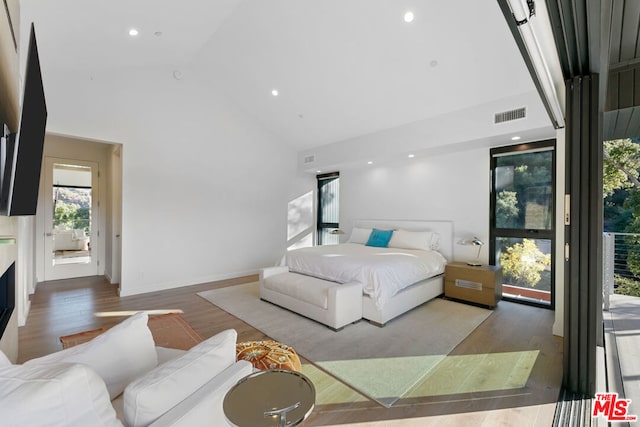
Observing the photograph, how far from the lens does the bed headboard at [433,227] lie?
4.65 metres

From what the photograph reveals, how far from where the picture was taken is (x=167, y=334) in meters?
3.03

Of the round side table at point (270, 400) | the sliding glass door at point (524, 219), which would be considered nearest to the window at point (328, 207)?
the sliding glass door at point (524, 219)

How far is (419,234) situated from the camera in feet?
15.5

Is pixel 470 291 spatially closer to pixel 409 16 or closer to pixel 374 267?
pixel 374 267

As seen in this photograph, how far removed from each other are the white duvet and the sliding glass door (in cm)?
94


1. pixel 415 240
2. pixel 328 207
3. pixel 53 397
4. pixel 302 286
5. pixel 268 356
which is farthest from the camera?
pixel 328 207

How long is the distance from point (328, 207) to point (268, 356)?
5379 millimetres

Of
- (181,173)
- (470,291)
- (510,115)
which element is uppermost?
(510,115)

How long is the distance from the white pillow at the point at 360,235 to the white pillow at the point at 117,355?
14.4 feet

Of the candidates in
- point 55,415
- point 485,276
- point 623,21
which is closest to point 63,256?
point 55,415

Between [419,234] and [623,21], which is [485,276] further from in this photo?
[623,21]

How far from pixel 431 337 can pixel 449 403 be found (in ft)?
3.40

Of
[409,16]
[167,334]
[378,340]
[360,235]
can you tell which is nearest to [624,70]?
[409,16]

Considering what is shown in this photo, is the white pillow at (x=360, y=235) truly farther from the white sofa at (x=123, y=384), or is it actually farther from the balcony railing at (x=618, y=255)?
the white sofa at (x=123, y=384)
